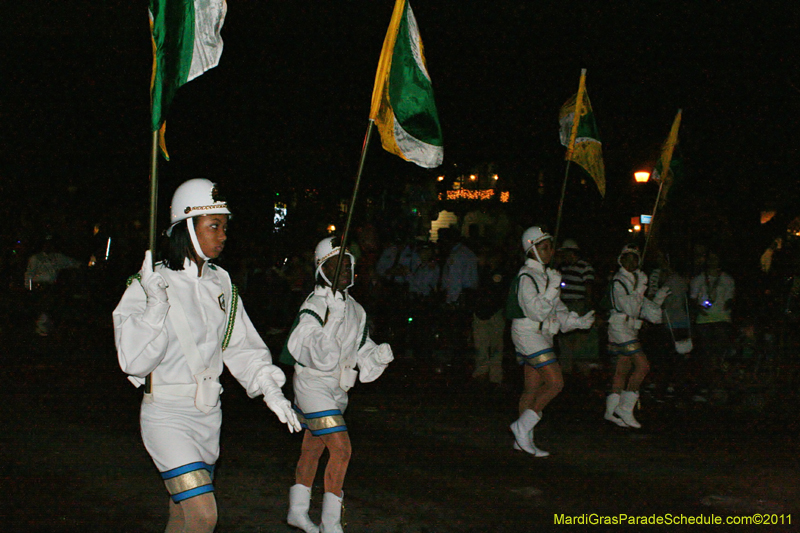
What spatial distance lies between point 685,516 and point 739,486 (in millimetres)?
1005

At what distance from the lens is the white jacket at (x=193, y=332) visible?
3543 mm

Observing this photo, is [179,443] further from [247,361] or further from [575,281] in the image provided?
[575,281]

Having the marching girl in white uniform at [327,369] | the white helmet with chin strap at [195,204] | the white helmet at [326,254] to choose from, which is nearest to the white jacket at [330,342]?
the marching girl in white uniform at [327,369]

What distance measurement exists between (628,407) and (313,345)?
4.91m

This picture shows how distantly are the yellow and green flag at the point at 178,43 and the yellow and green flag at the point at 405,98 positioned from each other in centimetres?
151

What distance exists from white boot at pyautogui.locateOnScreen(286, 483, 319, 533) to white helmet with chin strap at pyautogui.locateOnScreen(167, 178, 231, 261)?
6.65ft

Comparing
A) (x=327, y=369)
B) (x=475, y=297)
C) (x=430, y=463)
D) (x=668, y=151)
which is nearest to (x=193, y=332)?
(x=327, y=369)

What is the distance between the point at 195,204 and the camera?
399 cm

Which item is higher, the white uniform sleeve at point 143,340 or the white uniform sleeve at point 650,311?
the white uniform sleeve at point 650,311

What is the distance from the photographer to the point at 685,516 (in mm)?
5879

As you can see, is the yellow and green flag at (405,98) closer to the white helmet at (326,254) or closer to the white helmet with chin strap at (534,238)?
the white helmet at (326,254)

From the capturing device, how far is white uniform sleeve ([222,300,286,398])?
410 cm

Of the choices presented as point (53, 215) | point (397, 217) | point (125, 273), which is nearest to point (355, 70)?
point (397, 217)

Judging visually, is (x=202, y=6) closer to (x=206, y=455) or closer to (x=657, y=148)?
(x=206, y=455)
